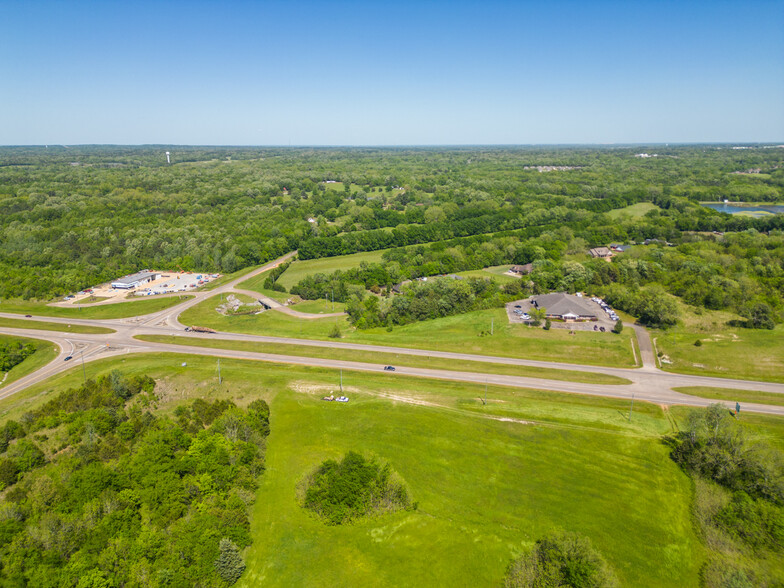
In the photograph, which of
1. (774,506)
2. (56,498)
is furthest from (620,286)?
(56,498)

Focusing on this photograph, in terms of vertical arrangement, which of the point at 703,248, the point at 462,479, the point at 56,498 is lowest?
the point at 462,479

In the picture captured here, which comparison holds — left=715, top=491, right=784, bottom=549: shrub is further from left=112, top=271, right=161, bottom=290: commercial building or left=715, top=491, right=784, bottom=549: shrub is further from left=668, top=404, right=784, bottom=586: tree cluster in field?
left=112, top=271, right=161, bottom=290: commercial building

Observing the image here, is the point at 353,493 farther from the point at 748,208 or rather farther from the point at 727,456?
the point at 748,208

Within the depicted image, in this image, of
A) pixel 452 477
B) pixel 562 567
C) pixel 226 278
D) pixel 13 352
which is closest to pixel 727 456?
pixel 562 567

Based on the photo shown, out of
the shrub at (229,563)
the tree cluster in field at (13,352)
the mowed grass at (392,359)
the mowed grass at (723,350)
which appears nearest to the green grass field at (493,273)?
the mowed grass at (723,350)

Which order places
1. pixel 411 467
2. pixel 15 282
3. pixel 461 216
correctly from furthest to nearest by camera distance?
pixel 461 216
pixel 15 282
pixel 411 467

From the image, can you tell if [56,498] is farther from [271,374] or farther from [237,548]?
[271,374]
